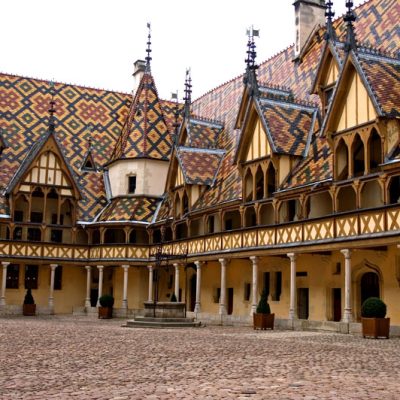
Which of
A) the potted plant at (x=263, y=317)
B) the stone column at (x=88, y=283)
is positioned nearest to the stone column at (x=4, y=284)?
the stone column at (x=88, y=283)

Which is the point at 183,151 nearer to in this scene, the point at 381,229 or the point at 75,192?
the point at 75,192

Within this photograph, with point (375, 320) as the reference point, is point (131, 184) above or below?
above

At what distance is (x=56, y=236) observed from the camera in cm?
3922

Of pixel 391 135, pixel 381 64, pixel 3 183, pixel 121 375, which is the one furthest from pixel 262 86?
pixel 121 375

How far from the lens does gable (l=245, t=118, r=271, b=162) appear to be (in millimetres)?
27781

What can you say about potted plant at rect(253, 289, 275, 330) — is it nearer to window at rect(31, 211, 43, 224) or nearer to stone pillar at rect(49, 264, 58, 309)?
stone pillar at rect(49, 264, 58, 309)

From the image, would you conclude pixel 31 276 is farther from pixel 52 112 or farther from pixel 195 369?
pixel 195 369

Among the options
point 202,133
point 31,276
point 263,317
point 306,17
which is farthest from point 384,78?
point 31,276

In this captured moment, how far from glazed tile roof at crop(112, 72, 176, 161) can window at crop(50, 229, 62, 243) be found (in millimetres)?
5639

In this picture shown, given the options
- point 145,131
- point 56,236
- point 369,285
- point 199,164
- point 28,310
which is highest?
point 145,131

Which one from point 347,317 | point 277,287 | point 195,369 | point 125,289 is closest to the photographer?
point 195,369

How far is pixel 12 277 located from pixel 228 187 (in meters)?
14.7

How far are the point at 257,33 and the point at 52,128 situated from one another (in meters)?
13.0

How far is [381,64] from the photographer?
77.5 feet
